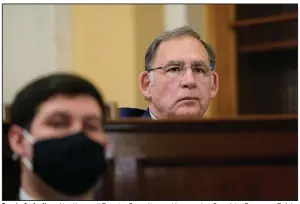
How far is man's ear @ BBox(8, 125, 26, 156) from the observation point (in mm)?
898

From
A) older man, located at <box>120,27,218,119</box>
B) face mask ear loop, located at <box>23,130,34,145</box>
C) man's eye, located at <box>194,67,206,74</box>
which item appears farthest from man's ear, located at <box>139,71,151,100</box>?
face mask ear loop, located at <box>23,130,34,145</box>

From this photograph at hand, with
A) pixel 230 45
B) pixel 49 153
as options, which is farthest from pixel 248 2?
pixel 49 153

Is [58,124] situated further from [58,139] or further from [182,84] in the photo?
[182,84]

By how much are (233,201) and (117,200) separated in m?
0.23

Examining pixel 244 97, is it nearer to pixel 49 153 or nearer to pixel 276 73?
pixel 276 73

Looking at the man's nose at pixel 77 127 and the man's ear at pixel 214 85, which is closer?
the man's nose at pixel 77 127

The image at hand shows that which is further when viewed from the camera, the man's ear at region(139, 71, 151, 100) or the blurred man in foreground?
the man's ear at region(139, 71, 151, 100)

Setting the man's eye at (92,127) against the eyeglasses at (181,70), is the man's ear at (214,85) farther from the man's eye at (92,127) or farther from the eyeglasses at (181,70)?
the man's eye at (92,127)

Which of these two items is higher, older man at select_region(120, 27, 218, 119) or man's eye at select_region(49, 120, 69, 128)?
older man at select_region(120, 27, 218, 119)

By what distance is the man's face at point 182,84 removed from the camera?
0.96 m

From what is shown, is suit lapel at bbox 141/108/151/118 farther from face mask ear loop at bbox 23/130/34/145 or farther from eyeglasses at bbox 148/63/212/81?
face mask ear loop at bbox 23/130/34/145

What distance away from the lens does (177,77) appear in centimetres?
97

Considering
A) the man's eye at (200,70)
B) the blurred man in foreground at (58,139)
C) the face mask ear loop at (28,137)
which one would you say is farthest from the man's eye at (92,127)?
the man's eye at (200,70)

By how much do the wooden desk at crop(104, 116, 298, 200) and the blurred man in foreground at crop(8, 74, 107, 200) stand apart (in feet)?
0.13
